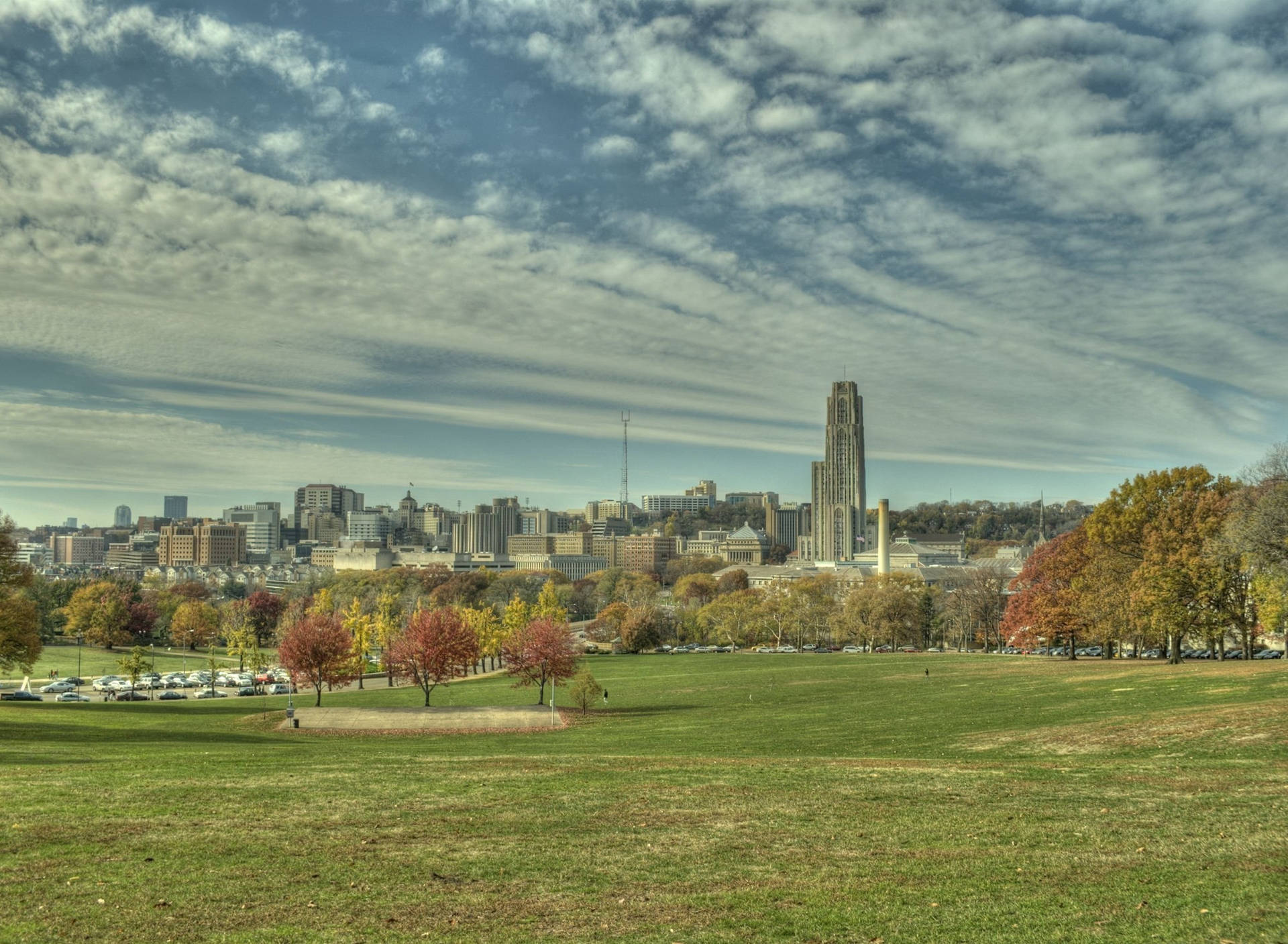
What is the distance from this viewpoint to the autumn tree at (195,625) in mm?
140000

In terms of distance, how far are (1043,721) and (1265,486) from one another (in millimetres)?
27210

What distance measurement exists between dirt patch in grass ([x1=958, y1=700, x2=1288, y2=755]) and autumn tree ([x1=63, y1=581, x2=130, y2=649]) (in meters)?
126

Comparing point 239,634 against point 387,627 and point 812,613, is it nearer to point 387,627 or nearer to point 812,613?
point 387,627

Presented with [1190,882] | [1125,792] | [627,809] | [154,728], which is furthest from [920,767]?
[154,728]

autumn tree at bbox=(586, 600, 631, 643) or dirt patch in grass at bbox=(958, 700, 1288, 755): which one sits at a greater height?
dirt patch in grass at bbox=(958, 700, 1288, 755)

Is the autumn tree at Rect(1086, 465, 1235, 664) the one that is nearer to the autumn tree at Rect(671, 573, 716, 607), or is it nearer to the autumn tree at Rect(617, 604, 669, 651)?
the autumn tree at Rect(617, 604, 669, 651)

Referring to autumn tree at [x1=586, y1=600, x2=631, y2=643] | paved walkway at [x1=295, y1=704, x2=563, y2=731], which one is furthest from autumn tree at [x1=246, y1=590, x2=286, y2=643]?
paved walkway at [x1=295, y1=704, x2=563, y2=731]

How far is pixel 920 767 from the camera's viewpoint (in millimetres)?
26156

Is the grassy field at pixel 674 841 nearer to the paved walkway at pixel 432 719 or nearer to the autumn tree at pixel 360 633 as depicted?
the paved walkway at pixel 432 719

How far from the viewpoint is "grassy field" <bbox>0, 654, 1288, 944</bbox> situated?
12.7 m

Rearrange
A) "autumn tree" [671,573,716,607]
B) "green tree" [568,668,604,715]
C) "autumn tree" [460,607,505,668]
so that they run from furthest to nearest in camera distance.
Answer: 1. "autumn tree" [671,573,716,607]
2. "autumn tree" [460,607,505,668]
3. "green tree" [568,668,604,715]

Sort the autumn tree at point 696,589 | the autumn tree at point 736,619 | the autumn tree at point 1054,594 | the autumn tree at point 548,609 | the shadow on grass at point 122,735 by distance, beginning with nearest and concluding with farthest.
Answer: the shadow on grass at point 122,735, the autumn tree at point 1054,594, the autumn tree at point 548,609, the autumn tree at point 736,619, the autumn tree at point 696,589

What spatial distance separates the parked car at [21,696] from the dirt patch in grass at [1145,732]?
64736 mm

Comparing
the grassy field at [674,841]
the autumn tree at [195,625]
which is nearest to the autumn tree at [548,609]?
the autumn tree at [195,625]
